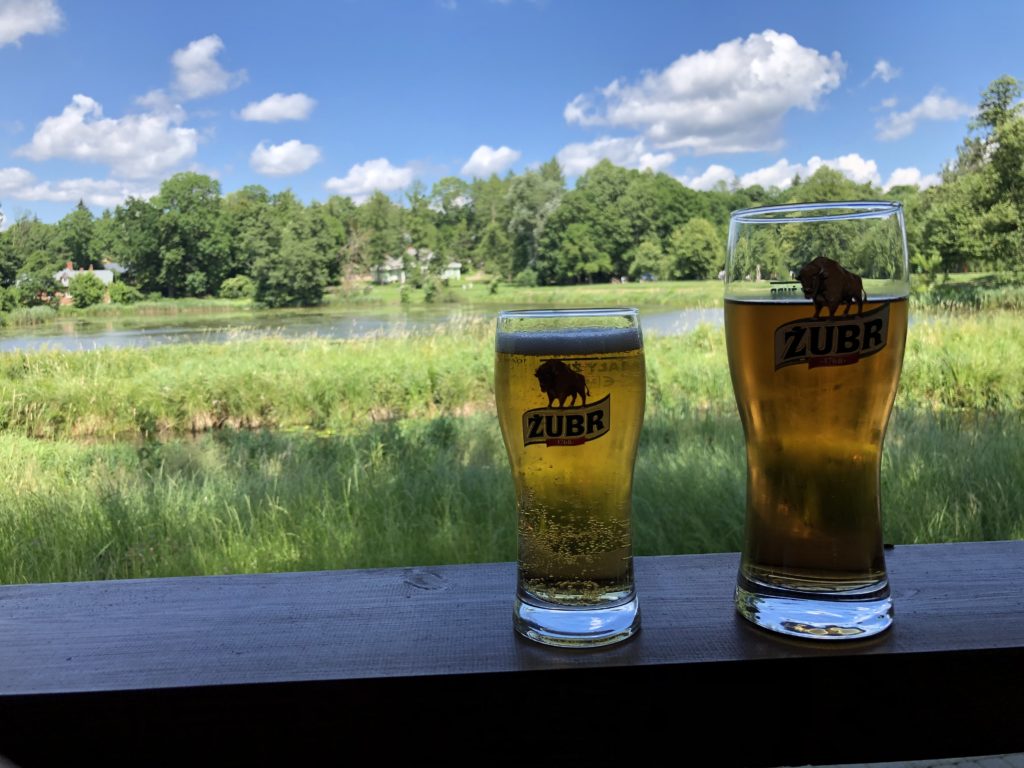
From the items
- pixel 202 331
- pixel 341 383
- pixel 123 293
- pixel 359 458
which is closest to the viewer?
pixel 359 458

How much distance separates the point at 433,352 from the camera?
298 inches

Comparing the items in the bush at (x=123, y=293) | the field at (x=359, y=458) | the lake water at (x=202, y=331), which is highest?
the bush at (x=123, y=293)

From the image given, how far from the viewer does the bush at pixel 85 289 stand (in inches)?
331

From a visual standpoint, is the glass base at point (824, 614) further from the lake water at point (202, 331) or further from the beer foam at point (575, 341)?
the lake water at point (202, 331)

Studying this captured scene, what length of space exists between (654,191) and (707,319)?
242 inches

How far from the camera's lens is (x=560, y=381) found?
0.53 m

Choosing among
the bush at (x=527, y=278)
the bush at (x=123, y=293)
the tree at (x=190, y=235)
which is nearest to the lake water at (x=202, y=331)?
the bush at (x=123, y=293)

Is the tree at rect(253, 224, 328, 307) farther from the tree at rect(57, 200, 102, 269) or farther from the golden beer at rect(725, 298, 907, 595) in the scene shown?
the golden beer at rect(725, 298, 907, 595)

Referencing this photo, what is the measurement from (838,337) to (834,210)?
0.09m

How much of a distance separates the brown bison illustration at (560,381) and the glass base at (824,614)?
213 millimetres

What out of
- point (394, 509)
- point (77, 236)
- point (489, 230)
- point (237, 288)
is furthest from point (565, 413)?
point (489, 230)

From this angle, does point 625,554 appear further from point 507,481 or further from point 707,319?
point 707,319

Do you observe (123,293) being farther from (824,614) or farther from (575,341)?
(824,614)

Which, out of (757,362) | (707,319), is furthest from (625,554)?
(707,319)
